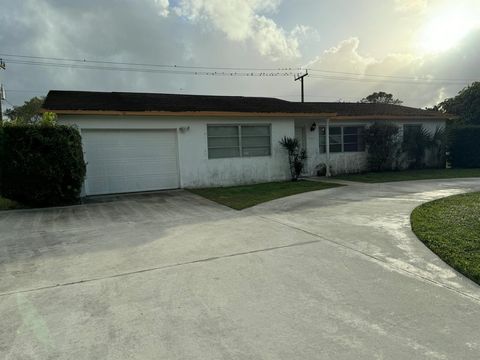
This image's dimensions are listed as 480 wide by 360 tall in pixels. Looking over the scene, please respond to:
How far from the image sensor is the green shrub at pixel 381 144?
54.6 ft

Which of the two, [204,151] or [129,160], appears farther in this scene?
[204,151]

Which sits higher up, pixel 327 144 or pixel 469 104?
pixel 469 104

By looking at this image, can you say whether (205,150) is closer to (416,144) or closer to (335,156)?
(335,156)

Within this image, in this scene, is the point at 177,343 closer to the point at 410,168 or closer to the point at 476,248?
the point at 476,248

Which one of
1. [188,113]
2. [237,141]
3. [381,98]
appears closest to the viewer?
[188,113]

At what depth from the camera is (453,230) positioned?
223 inches

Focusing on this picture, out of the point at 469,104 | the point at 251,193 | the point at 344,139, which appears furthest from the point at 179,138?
the point at 469,104

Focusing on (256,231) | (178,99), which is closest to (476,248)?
(256,231)

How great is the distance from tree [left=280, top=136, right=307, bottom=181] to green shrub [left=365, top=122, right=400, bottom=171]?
4382 mm

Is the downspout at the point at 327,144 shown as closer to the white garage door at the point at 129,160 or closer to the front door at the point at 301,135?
the front door at the point at 301,135

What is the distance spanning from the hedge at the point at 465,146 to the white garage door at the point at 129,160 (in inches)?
620

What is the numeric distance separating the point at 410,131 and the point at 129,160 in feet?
45.7

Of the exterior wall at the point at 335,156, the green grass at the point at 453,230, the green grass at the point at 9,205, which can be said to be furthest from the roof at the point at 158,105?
the green grass at the point at 453,230

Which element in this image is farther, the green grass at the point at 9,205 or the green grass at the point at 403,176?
the green grass at the point at 403,176
